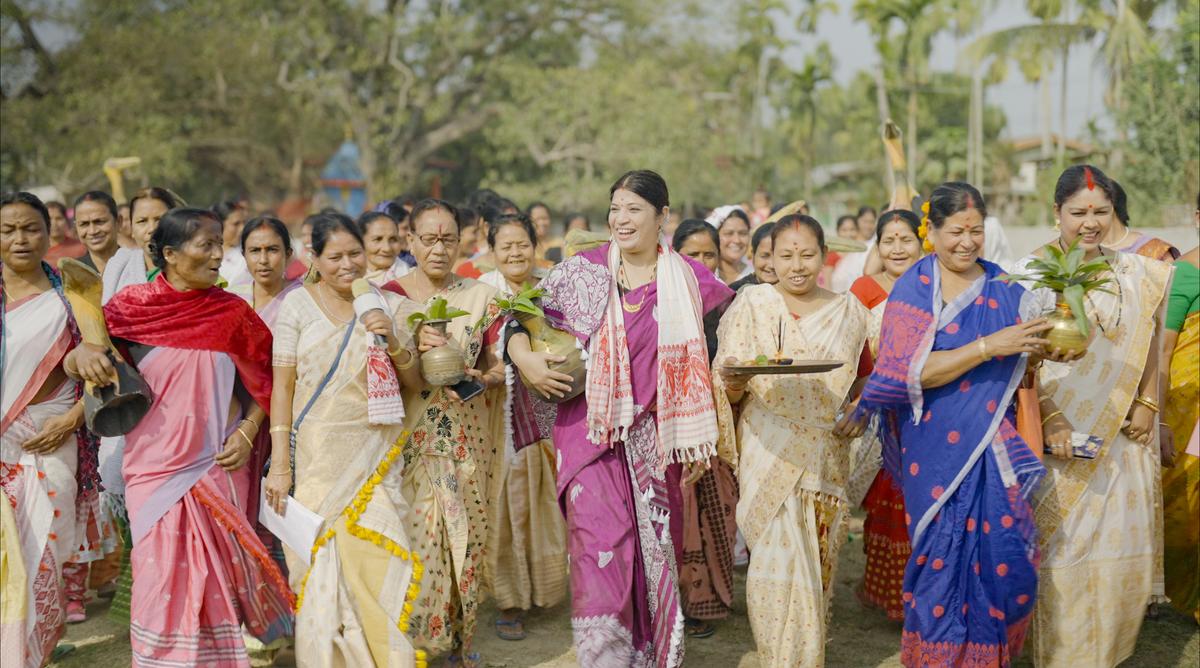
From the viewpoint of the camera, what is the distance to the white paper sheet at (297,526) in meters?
4.78

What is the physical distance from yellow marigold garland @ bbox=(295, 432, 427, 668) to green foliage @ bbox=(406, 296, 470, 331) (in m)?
0.69

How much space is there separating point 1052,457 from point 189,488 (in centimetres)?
380

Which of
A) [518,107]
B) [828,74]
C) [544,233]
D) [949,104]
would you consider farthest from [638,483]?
[949,104]

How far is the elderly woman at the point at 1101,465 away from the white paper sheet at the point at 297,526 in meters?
3.20

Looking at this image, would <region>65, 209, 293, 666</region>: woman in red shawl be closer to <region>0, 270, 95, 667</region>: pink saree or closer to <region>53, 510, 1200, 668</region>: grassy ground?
<region>0, 270, 95, 667</region>: pink saree

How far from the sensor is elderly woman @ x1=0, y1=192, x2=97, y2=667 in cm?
471

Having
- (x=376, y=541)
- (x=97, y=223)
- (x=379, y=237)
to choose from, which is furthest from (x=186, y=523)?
(x=97, y=223)

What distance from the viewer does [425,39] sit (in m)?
33.3

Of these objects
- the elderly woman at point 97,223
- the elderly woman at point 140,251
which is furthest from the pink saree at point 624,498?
the elderly woman at point 97,223

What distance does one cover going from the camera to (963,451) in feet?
15.0

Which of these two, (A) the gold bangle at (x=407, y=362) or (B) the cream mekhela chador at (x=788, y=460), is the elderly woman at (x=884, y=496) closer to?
(B) the cream mekhela chador at (x=788, y=460)

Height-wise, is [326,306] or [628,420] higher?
[326,306]

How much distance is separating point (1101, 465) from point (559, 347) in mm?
2499

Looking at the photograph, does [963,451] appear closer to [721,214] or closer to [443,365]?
[443,365]
